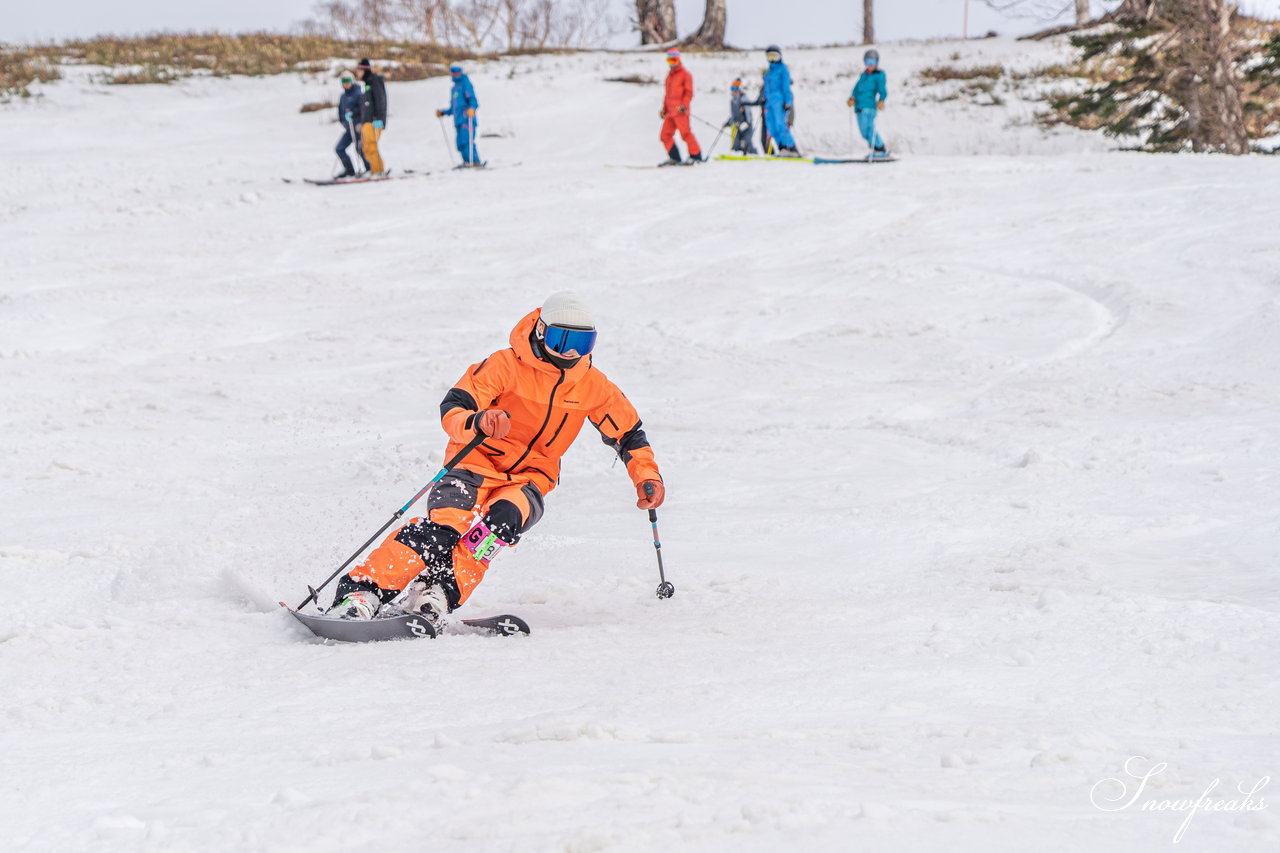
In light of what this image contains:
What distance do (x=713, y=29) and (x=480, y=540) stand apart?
29.4m

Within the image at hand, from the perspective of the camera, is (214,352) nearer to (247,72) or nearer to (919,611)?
(919,611)

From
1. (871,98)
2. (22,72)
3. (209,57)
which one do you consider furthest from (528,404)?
(209,57)

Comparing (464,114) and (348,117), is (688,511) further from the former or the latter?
(464,114)

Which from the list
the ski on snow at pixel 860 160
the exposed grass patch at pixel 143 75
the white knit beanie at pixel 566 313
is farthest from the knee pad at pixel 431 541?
the exposed grass patch at pixel 143 75

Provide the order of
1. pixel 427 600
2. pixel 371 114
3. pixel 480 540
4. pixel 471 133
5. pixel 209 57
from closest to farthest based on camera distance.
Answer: pixel 427 600
pixel 480 540
pixel 371 114
pixel 471 133
pixel 209 57

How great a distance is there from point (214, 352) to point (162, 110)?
50.6 feet

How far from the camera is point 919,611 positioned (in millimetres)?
4496

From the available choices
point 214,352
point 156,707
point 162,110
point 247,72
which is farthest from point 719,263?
point 247,72

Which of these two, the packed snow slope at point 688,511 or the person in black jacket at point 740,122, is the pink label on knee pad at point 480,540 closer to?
the packed snow slope at point 688,511

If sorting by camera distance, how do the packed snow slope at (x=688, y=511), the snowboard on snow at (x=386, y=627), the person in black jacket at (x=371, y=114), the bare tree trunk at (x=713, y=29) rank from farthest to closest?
the bare tree trunk at (x=713, y=29)
the person in black jacket at (x=371, y=114)
the snowboard on snow at (x=386, y=627)
the packed snow slope at (x=688, y=511)

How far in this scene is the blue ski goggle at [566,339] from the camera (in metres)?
4.70

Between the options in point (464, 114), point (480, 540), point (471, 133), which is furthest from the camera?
point (464, 114)

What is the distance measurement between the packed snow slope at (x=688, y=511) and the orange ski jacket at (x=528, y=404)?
630 mm

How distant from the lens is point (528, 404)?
485 centimetres
